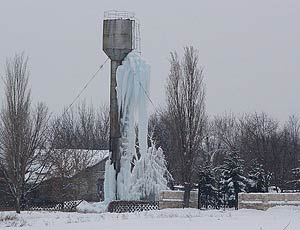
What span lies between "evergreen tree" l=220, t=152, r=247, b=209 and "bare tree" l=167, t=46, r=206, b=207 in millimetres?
3268

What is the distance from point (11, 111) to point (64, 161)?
34.9 feet

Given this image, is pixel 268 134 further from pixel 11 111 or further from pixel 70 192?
pixel 11 111

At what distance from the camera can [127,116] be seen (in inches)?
1384

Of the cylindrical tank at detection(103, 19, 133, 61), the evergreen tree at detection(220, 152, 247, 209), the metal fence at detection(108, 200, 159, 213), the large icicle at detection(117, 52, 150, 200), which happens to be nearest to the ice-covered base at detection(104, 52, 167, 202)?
the large icicle at detection(117, 52, 150, 200)

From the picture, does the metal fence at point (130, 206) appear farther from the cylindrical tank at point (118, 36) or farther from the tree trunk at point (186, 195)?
the cylindrical tank at point (118, 36)

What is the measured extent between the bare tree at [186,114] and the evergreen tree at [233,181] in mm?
3268

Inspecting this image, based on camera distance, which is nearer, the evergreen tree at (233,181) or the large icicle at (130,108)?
the large icicle at (130,108)

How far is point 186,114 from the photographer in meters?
33.9

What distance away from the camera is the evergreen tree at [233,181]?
36781 millimetres

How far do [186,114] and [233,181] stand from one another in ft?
18.5

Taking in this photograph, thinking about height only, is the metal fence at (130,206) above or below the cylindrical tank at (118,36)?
below

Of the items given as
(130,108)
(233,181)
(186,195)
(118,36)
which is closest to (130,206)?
(186,195)

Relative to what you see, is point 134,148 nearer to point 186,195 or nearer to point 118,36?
point 186,195

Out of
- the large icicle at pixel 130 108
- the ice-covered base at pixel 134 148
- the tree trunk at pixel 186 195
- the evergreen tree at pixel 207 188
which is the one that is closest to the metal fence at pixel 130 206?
the ice-covered base at pixel 134 148
